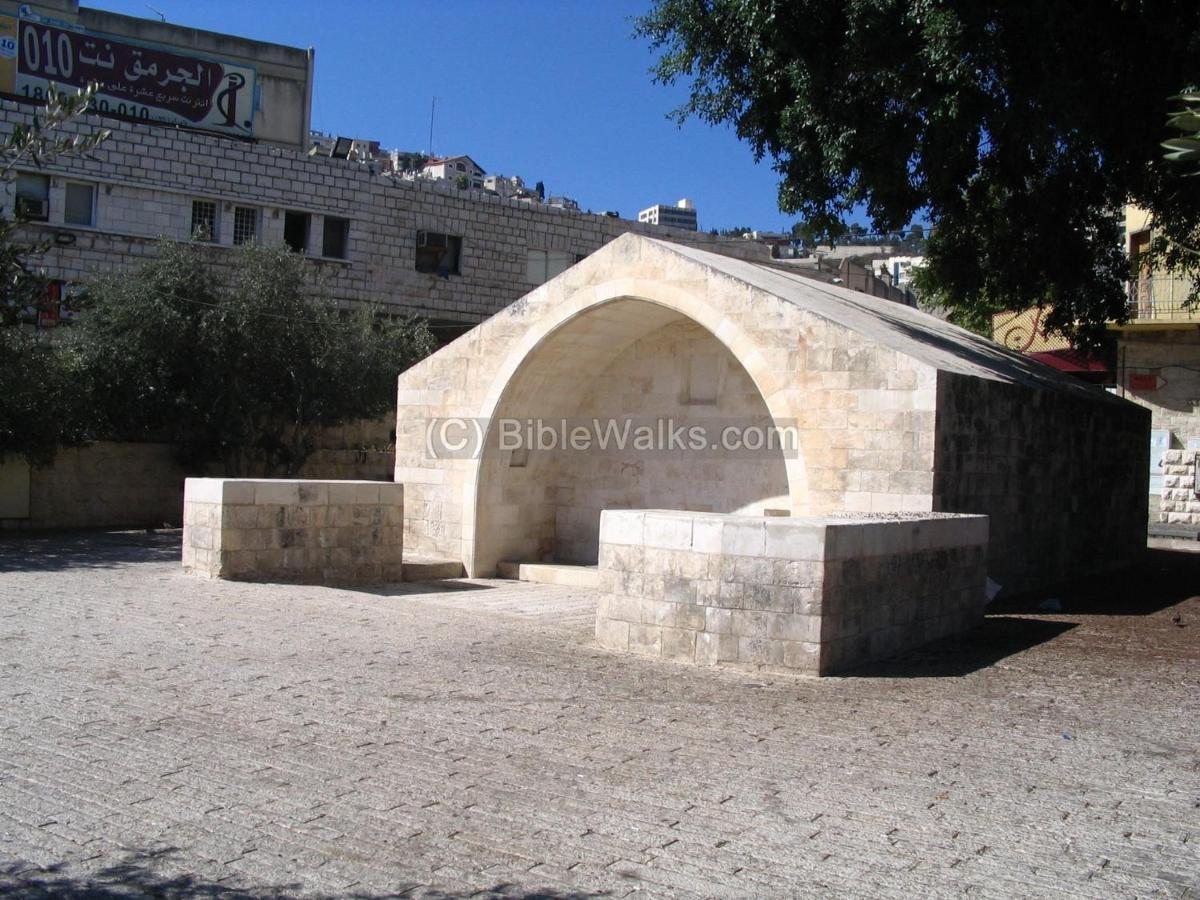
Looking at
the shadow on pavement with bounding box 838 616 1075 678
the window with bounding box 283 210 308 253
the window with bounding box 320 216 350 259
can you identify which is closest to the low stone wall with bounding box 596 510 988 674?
the shadow on pavement with bounding box 838 616 1075 678

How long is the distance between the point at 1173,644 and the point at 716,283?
17.9 ft

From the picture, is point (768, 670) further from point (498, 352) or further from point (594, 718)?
point (498, 352)

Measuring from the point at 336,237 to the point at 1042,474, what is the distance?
20388 mm

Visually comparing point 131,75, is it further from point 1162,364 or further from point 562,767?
point 562,767

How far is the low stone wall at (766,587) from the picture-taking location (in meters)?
7.52

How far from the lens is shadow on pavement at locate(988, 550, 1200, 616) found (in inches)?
440

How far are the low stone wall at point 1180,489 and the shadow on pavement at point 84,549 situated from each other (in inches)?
684

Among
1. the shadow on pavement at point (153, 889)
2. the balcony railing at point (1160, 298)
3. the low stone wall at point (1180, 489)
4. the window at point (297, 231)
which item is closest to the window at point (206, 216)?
the window at point (297, 231)

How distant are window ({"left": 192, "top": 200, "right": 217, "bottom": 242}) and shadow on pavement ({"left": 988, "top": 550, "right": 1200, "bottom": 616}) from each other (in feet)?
67.4

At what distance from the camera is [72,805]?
454cm

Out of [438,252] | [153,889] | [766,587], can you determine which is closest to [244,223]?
[438,252]

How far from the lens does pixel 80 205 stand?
25.0 m

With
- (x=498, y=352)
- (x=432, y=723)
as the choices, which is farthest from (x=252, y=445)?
(x=432, y=723)

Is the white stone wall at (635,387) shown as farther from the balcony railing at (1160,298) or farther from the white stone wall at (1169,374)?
the white stone wall at (1169,374)
